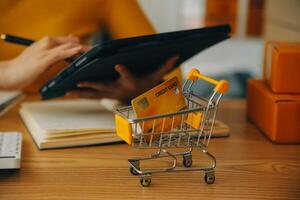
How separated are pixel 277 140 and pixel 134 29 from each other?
0.62 m

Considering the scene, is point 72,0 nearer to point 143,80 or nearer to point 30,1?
point 30,1

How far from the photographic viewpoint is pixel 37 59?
121cm

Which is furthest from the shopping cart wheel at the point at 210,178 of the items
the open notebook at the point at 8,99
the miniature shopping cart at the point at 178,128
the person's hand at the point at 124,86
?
the open notebook at the point at 8,99

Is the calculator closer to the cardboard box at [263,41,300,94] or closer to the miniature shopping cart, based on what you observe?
the miniature shopping cart

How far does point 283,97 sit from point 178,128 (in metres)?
0.32

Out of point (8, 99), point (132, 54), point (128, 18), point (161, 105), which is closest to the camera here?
point (161, 105)

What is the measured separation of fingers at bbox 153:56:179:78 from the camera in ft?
4.01

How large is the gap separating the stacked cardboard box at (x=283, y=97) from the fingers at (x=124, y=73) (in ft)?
0.95

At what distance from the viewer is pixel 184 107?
84 cm

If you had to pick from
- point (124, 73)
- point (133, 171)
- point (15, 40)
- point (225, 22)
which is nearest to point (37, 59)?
point (15, 40)

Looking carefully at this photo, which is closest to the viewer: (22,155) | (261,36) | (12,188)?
(12,188)

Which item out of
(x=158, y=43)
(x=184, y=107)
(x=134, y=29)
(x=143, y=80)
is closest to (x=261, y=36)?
(x=134, y=29)

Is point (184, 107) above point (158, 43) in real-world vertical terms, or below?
below

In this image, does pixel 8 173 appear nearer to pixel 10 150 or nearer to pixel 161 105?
pixel 10 150
